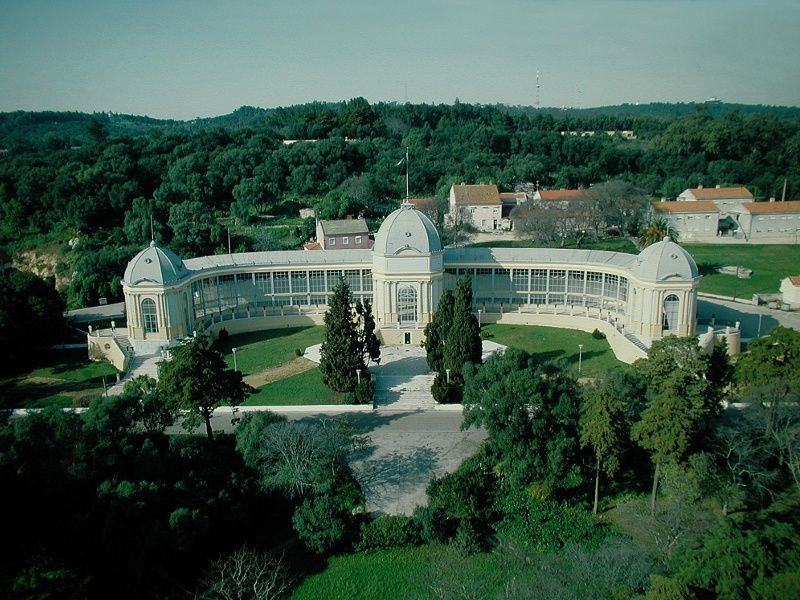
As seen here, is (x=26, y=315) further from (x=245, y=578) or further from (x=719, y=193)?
(x=719, y=193)

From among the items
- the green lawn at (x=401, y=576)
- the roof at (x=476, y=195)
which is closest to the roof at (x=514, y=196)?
the roof at (x=476, y=195)

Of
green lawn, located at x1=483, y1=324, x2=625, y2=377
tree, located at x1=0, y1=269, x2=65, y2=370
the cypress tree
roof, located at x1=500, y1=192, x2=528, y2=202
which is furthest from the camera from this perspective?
roof, located at x1=500, y1=192, x2=528, y2=202

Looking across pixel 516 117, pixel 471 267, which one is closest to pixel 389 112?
pixel 516 117

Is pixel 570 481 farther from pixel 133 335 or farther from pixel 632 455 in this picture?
pixel 133 335

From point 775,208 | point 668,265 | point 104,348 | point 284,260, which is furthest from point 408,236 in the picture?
point 775,208

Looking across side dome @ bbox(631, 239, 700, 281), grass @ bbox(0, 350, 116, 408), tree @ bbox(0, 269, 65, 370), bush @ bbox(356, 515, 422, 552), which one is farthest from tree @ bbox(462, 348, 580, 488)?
tree @ bbox(0, 269, 65, 370)

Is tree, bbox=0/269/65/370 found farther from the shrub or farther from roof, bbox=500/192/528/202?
roof, bbox=500/192/528/202

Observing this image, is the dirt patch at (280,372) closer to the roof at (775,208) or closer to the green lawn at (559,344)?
the green lawn at (559,344)
